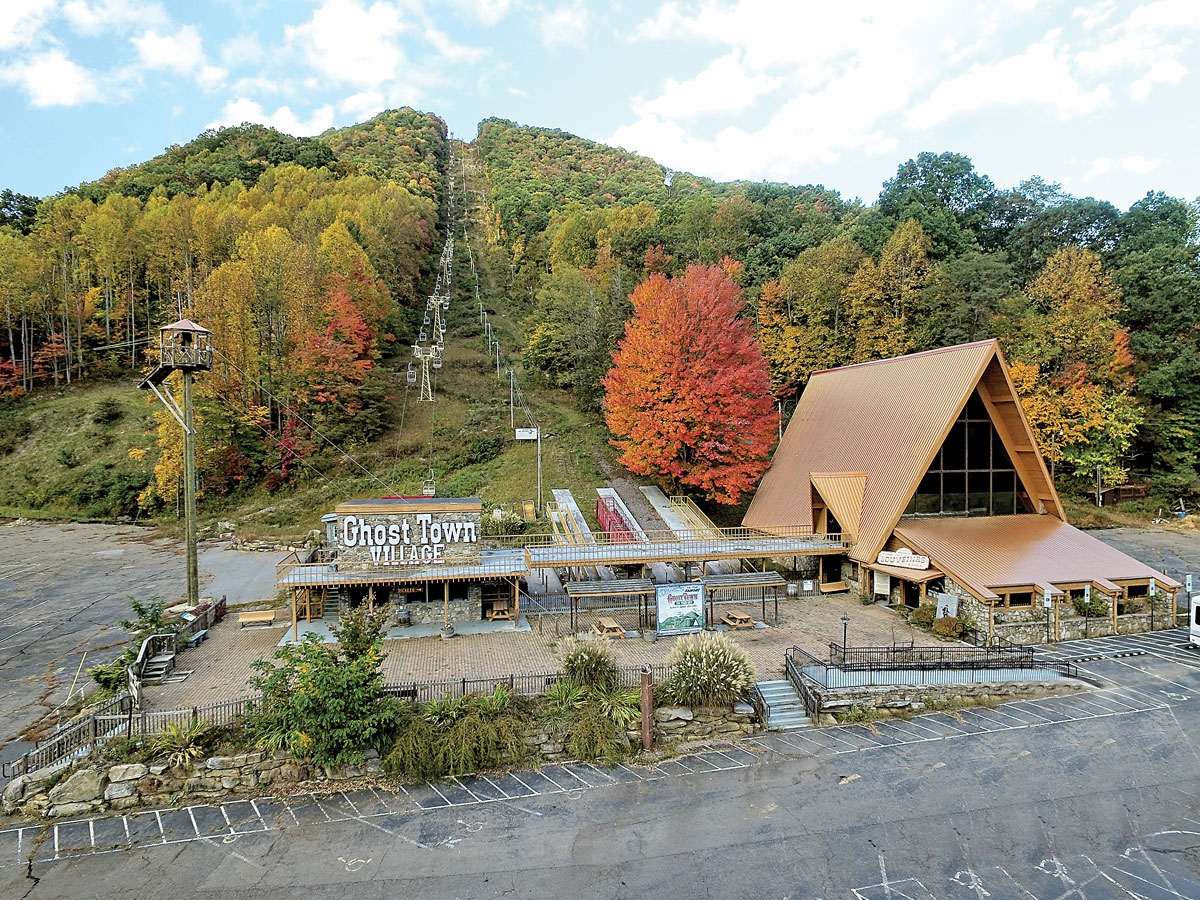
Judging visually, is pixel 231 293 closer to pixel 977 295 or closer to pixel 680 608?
pixel 680 608

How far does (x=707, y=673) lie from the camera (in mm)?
15016

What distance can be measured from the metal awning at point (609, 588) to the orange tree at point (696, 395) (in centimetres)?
915

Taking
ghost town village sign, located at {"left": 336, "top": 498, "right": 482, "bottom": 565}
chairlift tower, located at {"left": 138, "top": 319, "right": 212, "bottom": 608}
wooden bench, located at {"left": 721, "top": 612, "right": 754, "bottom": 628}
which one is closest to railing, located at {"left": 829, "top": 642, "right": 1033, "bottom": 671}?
wooden bench, located at {"left": 721, "top": 612, "right": 754, "bottom": 628}

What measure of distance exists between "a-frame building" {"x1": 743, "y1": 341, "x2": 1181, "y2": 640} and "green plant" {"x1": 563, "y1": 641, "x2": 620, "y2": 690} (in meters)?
11.5

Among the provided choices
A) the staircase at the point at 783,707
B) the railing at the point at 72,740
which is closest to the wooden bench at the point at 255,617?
the railing at the point at 72,740

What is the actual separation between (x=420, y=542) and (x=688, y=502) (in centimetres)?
1476

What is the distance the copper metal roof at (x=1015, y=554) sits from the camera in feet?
65.5

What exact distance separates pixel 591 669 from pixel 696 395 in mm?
16326

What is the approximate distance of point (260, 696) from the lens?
48.6 feet

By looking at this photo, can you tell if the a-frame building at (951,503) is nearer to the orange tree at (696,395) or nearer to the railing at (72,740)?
the orange tree at (696,395)

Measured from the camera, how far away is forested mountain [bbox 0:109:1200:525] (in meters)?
36.1

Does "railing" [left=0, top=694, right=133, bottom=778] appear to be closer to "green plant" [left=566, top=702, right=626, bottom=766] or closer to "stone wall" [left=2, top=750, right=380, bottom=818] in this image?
"stone wall" [left=2, top=750, right=380, bottom=818]

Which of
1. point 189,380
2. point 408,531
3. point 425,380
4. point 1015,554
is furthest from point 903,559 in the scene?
point 425,380

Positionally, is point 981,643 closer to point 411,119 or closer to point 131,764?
point 131,764
